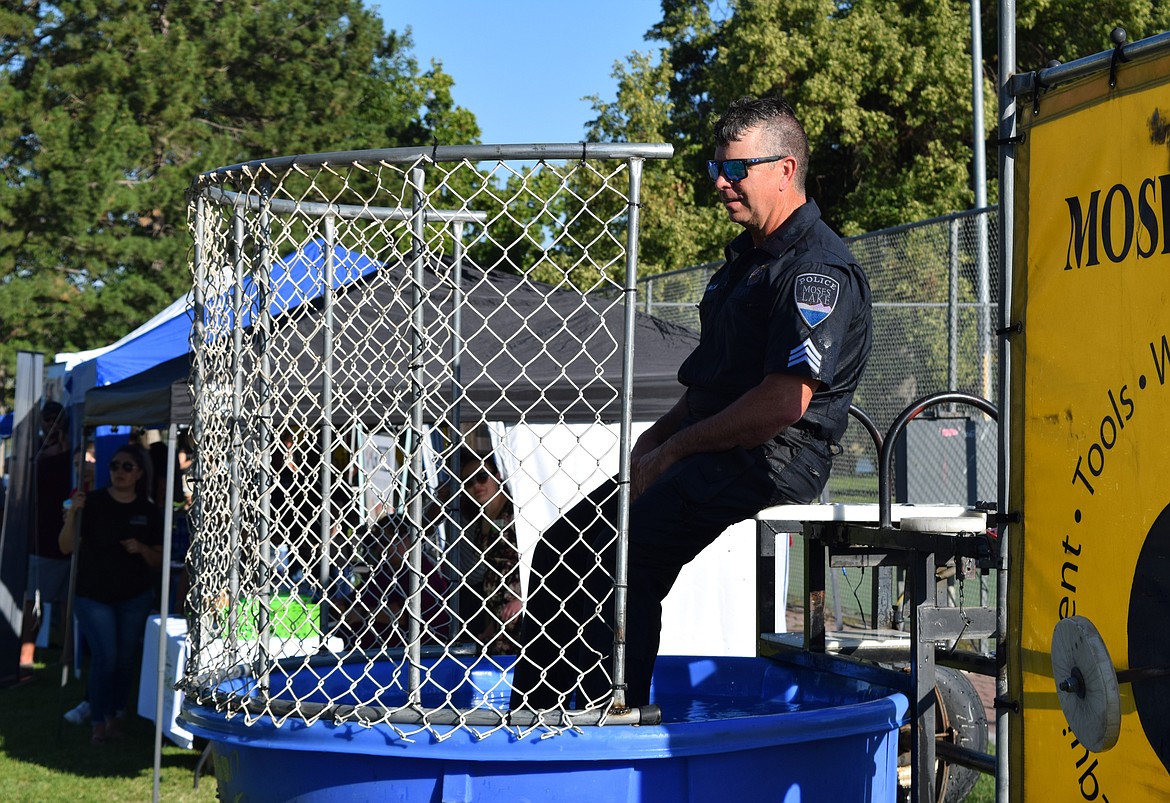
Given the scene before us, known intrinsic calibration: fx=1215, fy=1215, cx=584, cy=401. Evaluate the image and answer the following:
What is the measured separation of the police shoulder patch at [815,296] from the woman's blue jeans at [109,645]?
22.4 ft

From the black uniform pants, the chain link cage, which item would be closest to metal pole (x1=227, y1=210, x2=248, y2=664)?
the chain link cage

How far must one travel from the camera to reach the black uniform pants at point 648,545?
320cm

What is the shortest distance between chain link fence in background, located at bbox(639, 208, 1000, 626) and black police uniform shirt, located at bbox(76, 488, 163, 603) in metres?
4.27

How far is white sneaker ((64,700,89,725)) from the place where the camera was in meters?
8.77

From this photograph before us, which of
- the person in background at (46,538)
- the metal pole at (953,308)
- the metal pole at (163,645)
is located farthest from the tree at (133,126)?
the metal pole at (163,645)

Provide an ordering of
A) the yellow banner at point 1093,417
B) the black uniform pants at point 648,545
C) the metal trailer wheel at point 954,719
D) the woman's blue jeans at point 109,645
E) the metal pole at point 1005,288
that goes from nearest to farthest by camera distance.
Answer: the yellow banner at point 1093,417
the metal pole at point 1005,288
the black uniform pants at point 648,545
the metal trailer wheel at point 954,719
the woman's blue jeans at point 109,645

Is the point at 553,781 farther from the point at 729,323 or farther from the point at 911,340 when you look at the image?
the point at 911,340

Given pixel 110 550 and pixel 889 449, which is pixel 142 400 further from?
pixel 889 449

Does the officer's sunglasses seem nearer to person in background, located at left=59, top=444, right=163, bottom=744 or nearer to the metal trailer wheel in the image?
the metal trailer wheel

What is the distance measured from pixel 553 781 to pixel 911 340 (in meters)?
8.20

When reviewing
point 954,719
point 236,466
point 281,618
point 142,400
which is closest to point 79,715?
point 142,400

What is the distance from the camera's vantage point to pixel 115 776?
7.55 m

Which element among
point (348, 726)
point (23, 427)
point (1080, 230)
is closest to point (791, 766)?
point (348, 726)

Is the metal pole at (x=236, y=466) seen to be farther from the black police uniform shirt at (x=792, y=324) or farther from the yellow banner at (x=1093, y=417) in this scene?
the yellow banner at (x=1093, y=417)
